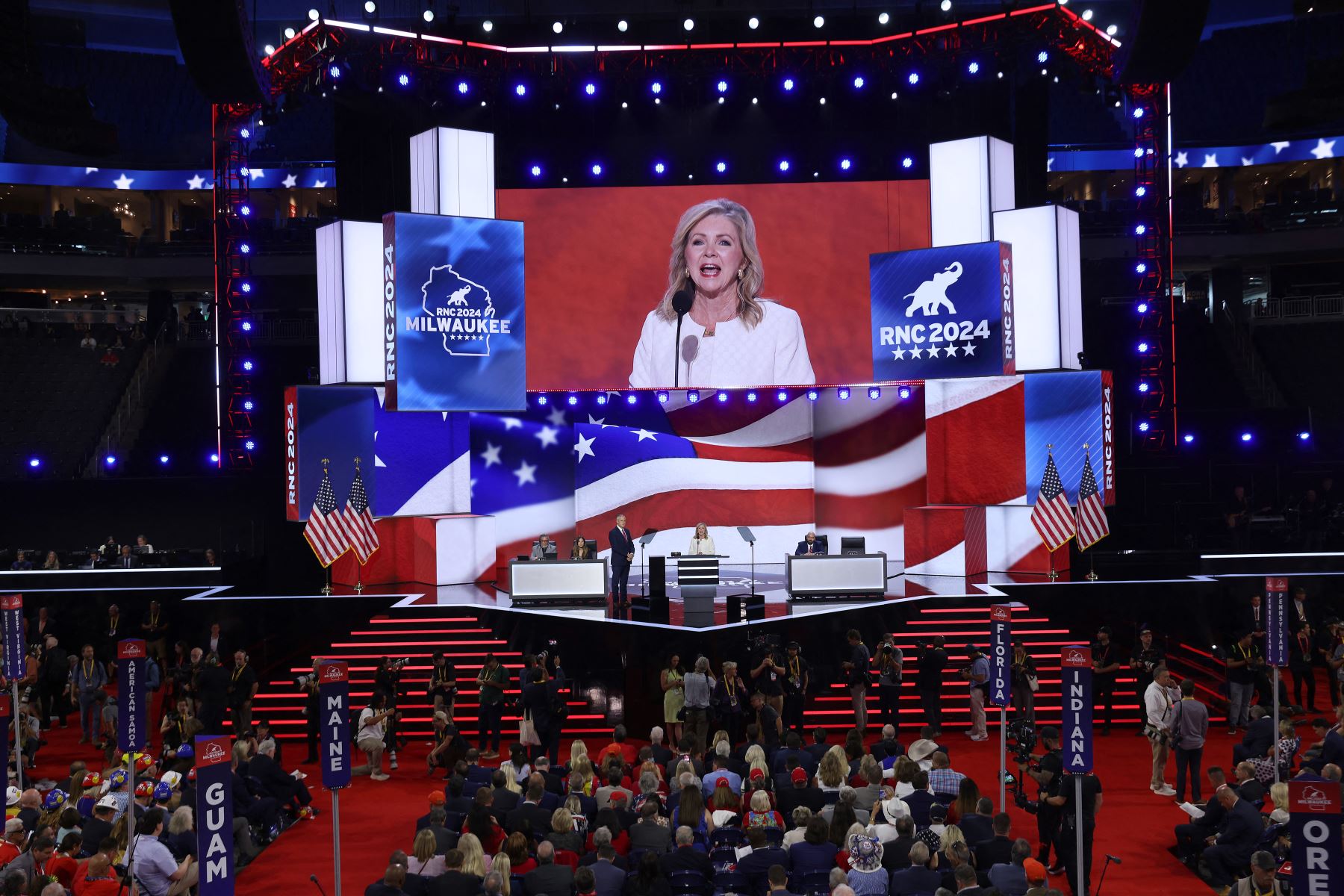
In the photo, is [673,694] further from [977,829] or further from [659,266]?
[659,266]

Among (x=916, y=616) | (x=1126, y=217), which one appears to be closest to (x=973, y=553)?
(x=916, y=616)

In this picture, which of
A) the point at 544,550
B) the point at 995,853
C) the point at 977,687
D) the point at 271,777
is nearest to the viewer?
the point at 995,853

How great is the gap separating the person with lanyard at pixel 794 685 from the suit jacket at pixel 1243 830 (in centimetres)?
701

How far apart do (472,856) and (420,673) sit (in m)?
10.8

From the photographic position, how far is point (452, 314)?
82.7 ft

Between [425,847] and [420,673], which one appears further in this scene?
[420,673]

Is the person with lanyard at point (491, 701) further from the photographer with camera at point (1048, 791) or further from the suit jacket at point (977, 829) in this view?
the suit jacket at point (977, 829)

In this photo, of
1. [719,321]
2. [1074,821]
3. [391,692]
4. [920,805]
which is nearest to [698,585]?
[391,692]

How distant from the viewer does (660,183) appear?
27625mm

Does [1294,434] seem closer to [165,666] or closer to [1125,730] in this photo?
[1125,730]

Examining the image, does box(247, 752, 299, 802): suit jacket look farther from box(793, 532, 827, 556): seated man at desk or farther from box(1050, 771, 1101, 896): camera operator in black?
box(793, 532, 827, 556): seated man at desk

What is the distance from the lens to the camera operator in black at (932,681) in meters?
19.1

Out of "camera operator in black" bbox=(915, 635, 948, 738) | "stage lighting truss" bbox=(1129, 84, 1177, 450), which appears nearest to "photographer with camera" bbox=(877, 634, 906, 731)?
"camera operator in black" bbox=(915, 635, 948, 738)

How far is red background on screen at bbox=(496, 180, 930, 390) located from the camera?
89.6 ft
